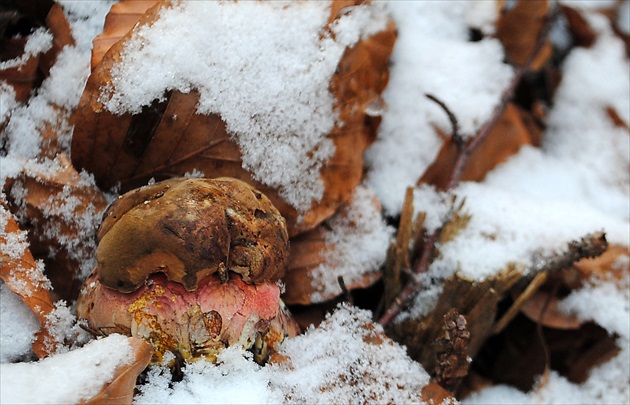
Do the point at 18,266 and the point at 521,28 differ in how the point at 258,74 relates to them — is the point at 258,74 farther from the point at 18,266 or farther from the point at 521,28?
the point at 521,28

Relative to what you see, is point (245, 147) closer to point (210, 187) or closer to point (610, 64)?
point (210, 187)

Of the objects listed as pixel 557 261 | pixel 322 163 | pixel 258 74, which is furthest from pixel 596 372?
pixel 258 74

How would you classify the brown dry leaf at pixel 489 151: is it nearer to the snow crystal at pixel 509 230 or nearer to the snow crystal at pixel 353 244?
the snow crystal at pixel 509 230

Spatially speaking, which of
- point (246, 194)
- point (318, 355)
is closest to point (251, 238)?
point (246, 194)

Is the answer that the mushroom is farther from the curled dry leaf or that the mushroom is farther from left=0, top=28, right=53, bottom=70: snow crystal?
left=0, top=28, right=53, bottom=70: snow crystal

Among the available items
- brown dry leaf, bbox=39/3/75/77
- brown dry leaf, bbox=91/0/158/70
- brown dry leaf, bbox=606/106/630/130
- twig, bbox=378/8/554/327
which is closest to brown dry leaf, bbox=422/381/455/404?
twig, bbox=378/8/554/327

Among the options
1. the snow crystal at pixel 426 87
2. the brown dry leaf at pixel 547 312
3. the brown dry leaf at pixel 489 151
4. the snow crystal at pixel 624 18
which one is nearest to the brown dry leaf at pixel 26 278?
the snow crystal at pixel 426 87
